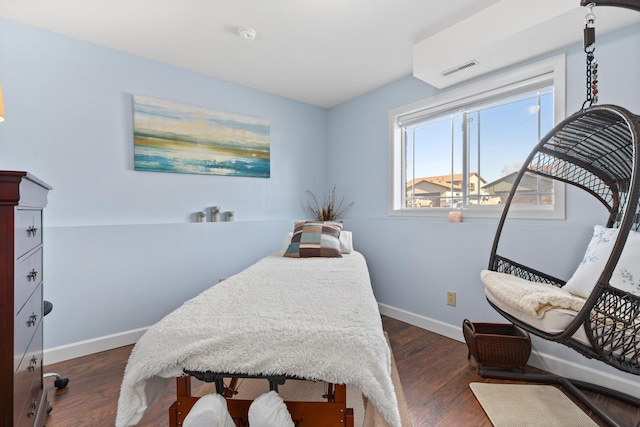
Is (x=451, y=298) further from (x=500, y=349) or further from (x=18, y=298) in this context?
(x=18, y=298)

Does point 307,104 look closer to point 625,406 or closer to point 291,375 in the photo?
point 291,375

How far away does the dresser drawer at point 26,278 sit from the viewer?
1035 millimetres

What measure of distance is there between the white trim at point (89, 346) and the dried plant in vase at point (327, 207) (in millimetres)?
2110

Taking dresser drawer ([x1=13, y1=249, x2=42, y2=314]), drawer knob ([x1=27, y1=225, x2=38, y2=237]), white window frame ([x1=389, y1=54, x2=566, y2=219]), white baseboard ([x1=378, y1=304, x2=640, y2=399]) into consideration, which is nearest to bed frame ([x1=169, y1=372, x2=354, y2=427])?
dresser drawer ([x1=13, y1=249, x2=42, y2=314])

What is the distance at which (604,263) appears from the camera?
60.0 inches

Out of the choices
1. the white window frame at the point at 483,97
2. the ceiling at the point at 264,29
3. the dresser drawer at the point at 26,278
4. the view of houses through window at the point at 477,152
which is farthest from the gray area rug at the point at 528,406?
the ceiling at the point at 264,29

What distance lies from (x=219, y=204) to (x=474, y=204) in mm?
2390

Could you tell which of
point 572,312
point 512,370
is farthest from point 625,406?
point 572,312

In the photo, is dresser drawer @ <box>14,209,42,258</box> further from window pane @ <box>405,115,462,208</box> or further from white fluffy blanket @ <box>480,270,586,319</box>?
window pane @ <box>405,115,462,208</box>

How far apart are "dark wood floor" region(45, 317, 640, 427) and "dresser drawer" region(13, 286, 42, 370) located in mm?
584

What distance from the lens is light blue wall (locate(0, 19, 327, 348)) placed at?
209 centimetres

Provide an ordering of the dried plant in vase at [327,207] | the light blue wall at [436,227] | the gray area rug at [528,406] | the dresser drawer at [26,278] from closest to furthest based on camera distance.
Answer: the dresser drawer at [26,278]
the gray area rug at [528,406]
the light blue wall at [436,227]
the dried plant in vase at [327,207]

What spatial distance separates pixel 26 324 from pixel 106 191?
1.47m

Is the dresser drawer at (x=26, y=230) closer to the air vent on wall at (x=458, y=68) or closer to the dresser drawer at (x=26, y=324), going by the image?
the dresser drawer at (x=26, y=324)
